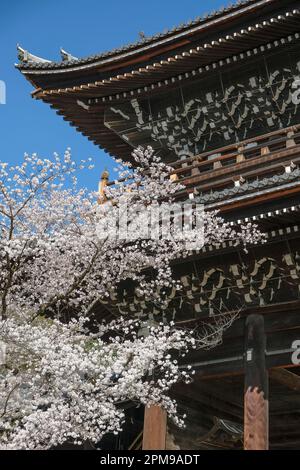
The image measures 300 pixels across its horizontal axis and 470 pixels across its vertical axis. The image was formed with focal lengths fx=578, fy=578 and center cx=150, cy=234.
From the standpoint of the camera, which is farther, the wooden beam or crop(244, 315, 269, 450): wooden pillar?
the wooden beam

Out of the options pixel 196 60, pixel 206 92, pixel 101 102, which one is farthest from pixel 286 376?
pixel 101 102

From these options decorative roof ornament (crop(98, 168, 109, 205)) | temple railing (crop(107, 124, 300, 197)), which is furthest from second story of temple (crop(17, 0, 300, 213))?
decorative roof ornament (crop(98, 168, 109, 205))

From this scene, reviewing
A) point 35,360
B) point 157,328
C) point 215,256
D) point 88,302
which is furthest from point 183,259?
point 35,360

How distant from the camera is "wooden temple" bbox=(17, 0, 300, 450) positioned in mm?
9445

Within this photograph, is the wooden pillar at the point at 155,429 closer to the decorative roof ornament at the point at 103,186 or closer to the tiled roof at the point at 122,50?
the decorative roof ornament at the point at 103,186

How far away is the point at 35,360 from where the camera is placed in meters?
8.92

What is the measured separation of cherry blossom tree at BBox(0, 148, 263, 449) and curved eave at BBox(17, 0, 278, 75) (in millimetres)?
2468

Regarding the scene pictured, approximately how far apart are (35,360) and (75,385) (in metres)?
→ 0.74

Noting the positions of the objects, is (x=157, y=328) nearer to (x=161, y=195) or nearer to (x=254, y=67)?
(x=161, y=195)

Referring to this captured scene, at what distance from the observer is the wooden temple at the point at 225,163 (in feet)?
31.0

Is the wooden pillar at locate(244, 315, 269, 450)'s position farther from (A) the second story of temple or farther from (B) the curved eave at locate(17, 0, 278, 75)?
(B) the curved eave at locate(17, 0, 278, 75)

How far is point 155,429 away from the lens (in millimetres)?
10188

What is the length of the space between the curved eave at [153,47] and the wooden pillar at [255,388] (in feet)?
18.8

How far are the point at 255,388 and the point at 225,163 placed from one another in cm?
507
